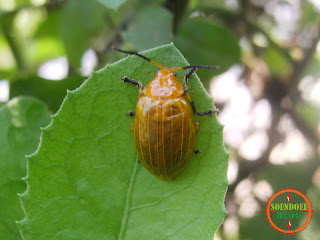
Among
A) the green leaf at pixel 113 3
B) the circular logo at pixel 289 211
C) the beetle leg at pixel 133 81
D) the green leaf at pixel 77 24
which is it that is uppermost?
the green leaf at pixel 113 3

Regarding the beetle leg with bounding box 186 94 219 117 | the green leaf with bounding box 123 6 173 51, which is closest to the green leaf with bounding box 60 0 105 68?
the green leaf with bounding box 123 6 173 51

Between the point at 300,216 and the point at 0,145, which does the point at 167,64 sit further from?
the point at 300,216

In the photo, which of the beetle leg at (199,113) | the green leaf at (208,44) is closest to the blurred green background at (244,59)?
the green leaf at (208,44)

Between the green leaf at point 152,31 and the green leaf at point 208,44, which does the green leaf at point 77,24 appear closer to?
the green leaf at point 152,31

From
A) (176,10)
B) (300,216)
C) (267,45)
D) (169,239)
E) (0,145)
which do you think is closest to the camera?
(169,239)

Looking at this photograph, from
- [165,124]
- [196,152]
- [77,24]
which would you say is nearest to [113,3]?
[165,124]

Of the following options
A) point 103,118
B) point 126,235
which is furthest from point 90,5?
point 126,235
